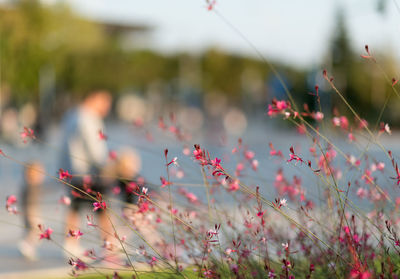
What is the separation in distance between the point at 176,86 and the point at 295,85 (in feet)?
87.3

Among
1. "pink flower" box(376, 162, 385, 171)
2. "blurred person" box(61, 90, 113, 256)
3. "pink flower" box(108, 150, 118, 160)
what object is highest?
"blurred person" box(61, 90, 113, 256)

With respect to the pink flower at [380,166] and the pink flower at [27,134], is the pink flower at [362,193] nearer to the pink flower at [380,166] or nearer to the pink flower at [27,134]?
the pink flower at [380,166]

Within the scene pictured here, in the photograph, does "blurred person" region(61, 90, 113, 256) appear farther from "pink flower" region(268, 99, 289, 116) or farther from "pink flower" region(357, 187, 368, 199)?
"pink flower" region(268, 99, 289, 116)

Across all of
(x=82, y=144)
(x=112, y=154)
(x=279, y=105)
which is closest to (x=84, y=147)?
(x=82, y=144)

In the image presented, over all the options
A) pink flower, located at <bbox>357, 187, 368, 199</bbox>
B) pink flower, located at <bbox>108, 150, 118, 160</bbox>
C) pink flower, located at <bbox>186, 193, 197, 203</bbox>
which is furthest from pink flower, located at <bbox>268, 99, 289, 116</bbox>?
pink flower, located at <bbox>108, 150, 118, 160</bbox>

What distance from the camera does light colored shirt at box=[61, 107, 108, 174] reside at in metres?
7.02

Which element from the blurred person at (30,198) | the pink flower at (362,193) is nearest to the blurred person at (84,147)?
the blurred person at (30,198)

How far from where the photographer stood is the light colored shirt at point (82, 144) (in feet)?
23.0

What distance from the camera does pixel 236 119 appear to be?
55.4 meters

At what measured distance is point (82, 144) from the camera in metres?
7.07

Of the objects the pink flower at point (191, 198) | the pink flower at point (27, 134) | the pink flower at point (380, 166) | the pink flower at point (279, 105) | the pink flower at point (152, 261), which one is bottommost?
the pink flower at point (152, 261)

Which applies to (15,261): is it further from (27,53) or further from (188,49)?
(188,49)

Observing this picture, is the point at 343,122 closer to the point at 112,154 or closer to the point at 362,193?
the point at 362,193

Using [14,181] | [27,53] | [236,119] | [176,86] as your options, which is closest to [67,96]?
[176,86]
